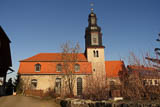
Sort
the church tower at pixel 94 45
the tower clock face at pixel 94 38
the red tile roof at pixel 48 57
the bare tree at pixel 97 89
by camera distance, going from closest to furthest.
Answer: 1. the bare tree at pixel 97 89
2. the red tile roof at pixel 48 57
3. the church tower at pixel 94 45
4. the tower clock face at pixel 94 38

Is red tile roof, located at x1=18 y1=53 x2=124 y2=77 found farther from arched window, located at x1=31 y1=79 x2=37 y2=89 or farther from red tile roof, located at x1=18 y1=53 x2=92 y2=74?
arched window, located at x1=31 y1=79 x2=37 y2=89

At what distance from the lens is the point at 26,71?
31.2m

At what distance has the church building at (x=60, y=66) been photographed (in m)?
30.8

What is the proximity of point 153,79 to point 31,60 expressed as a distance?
2978cm

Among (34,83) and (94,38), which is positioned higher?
(94,38)

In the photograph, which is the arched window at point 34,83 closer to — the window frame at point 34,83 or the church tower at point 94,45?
the window frame at point 34,83

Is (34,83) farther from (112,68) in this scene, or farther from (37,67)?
(112,68)

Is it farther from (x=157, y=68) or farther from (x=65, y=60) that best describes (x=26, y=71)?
(x=157, y=68)

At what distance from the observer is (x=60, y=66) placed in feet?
106

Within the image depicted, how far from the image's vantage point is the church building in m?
30.8

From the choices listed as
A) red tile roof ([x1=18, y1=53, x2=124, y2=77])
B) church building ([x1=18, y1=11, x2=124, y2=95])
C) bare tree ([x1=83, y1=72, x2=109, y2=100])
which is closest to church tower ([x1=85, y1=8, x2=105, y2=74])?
church building ([x1=18, y1=11, x2=124, y2=95])

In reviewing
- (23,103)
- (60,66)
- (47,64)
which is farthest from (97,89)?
(47,64)

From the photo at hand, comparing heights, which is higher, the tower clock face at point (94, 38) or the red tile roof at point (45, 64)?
the tower clock face at point (94, 38)

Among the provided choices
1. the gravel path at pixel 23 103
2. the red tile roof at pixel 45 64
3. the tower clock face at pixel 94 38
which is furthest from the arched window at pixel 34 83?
the tower clock face at pixel 94 38
